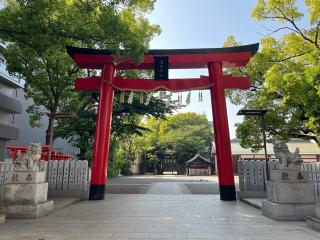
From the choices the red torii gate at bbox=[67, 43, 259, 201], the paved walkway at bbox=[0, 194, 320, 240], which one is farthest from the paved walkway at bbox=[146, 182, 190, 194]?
the paved walkway at bbox=[0, 194, 320, 240]

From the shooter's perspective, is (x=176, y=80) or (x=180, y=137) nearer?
(x=176, y=80)

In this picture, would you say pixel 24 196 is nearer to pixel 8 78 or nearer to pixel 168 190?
pixel 168 190

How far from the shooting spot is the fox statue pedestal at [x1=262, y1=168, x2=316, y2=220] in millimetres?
7855

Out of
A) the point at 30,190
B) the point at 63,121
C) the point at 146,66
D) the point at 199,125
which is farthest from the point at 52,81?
the point at 199,125

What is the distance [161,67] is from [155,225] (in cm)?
758

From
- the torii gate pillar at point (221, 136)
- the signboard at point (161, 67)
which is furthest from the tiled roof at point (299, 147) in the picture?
the signboard at point (161, 67)

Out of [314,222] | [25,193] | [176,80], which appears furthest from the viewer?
[176,80]

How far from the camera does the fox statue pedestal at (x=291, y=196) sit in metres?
7.86

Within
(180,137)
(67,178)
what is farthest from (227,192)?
(180,137)

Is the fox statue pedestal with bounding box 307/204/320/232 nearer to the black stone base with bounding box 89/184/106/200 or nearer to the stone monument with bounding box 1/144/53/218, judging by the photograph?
the stone monument with bounding box 1/144/53/218

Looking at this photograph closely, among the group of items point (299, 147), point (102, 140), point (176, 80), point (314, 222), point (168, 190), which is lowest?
point (314, 222)

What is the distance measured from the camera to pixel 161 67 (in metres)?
12.9

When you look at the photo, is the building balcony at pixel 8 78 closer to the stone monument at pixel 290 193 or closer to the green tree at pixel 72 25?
the green tree at pixel 72 25

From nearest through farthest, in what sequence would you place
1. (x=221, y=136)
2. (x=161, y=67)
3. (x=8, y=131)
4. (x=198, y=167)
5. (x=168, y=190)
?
(x=221, y=136) → (x=161, y=67) → (x=168, y=190) → (x=8, y=131) → (x=198, y=167)
